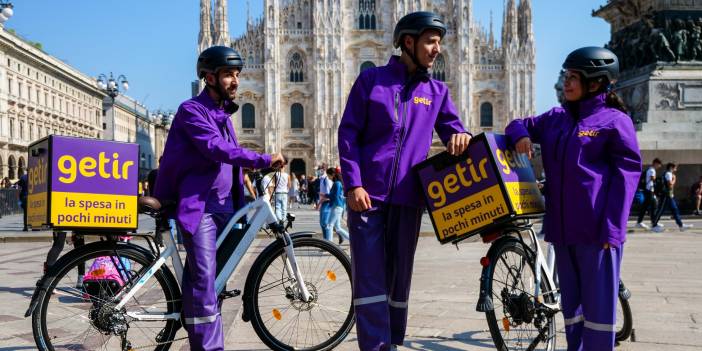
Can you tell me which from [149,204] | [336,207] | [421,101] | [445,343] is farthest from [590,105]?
[336,207]

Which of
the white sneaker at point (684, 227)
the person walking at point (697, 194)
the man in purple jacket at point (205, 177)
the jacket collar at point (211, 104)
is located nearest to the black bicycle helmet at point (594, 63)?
the man in purple jacket at point (205, 177)

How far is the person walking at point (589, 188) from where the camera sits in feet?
9.27

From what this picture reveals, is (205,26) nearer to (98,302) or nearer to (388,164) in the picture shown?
(98,302)

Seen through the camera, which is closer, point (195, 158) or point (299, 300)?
point (195, 158)

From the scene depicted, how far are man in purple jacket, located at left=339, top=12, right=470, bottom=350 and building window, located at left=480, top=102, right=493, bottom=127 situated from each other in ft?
148

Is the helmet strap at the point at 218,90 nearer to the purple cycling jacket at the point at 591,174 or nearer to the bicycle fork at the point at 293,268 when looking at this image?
the bicycle fork at the point at 293,268

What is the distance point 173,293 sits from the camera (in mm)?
3402

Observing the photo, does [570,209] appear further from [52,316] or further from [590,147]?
[52,316]

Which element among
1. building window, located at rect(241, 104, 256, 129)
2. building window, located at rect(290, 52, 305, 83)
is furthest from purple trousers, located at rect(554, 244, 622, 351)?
building window, located at rect(290, 52, 305, 83)

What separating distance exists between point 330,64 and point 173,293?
143 ft

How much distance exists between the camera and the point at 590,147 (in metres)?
2.88

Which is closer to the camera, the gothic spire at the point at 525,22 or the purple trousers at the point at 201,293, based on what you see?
the purple trousers at the point at 201,293

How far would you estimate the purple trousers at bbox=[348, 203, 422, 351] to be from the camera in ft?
9.93

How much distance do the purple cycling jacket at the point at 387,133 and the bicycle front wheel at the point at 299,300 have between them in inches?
26.8
